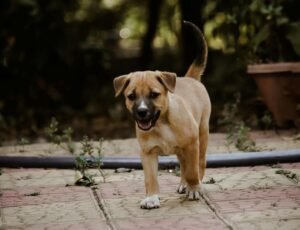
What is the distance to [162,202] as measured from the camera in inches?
206

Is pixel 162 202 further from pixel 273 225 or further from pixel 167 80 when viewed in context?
pixel 273 225

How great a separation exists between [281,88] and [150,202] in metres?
4.16

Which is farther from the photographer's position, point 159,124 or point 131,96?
point 159,124

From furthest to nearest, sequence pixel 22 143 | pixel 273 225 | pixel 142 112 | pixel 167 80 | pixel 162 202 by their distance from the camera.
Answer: pixel 22 143 → pixel 162 202 → pixel 167 80 → pixel 142 112 → pixel 273 225

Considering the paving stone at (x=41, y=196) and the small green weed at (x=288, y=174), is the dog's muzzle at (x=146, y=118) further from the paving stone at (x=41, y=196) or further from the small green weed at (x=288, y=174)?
the small green weed at (x=288, y=174)

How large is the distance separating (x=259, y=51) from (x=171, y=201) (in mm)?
4740

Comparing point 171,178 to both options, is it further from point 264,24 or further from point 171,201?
point 264,24

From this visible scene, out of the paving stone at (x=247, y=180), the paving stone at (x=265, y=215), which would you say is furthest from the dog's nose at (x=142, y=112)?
the paving stone at (x=247, y=180)

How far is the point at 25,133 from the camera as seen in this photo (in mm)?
11109

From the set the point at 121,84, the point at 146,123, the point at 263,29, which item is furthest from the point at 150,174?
the point at 263,29

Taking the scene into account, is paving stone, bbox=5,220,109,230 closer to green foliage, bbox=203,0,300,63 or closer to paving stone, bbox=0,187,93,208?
paving stone, bbox=0,187,93,208

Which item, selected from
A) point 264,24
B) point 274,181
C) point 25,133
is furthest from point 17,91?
point 274,181

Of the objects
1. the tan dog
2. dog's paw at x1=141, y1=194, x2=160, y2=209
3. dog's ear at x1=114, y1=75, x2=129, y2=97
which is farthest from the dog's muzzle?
dog's paw at x1=141, y1=194, x2=160, y2=209

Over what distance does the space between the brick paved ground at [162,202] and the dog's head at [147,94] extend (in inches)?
27.8
